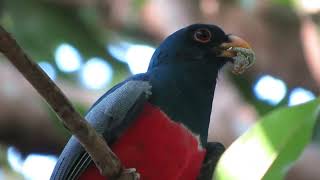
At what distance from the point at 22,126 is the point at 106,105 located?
2.78 meters

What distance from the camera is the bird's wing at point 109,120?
4324mm

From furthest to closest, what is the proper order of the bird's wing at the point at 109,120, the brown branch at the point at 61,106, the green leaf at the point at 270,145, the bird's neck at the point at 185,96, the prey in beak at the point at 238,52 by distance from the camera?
the prey in beak at the point at 238,52 → the bird's neck at the point at 185,96 → the bird's wing at the point at 109,120 → the green leaf at the point at 270,145 → the brown branch at the point at 61,106

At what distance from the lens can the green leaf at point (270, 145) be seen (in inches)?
144

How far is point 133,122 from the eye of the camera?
446cm

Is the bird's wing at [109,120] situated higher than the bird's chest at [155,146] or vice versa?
the bird's wing at [109,120]

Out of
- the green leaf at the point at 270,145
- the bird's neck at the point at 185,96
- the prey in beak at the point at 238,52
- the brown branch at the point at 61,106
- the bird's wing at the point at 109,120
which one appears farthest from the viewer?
the prey in beak at the point at 238,52

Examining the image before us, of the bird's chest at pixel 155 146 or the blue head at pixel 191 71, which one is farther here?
the blue head at pixel 191 71

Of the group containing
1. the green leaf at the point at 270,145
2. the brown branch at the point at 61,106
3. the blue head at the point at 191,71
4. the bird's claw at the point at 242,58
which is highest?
the brown branch at the point at 61,106

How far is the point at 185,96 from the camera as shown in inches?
190

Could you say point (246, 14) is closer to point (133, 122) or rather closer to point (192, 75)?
point (192, 75)

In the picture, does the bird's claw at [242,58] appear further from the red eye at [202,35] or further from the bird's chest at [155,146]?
the bird's chest at [155,146]

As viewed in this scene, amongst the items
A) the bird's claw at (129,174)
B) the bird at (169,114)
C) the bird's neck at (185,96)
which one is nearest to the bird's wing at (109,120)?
the bird at (169,114)

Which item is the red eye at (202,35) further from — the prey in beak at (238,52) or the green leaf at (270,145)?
the green leaf at (270,145)

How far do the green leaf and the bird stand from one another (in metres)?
0.77
